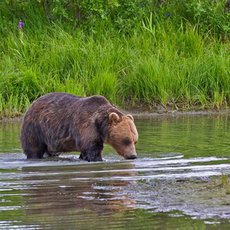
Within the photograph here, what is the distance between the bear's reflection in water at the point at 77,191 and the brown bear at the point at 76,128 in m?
0.43

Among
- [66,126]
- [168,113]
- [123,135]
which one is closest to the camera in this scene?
[123,135]

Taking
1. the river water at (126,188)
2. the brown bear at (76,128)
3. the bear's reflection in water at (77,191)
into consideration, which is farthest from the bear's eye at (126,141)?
the bear's reflection in water at (77,191)

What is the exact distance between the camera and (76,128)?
32.7ft

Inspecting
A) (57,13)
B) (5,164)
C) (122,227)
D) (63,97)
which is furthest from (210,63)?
(122,227)

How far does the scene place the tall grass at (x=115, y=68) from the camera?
49.0ft

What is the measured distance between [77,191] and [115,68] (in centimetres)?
856

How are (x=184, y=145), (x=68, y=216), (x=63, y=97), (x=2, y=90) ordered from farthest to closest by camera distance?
(x=2, y=90)
(x=184, y=145)
(x=63, y=97)
(x=68, y=216)

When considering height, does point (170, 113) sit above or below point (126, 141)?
below

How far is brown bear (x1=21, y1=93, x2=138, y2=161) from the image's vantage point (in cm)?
988

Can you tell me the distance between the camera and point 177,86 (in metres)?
15.4

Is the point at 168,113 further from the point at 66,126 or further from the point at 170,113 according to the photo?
the point at 66,126

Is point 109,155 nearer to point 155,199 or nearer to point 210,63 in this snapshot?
point 155,199

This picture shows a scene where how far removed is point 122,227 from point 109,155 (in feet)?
16.3

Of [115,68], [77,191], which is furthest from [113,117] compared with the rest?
[115,68]
